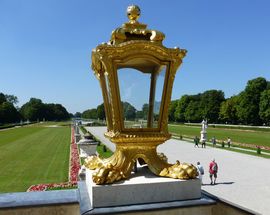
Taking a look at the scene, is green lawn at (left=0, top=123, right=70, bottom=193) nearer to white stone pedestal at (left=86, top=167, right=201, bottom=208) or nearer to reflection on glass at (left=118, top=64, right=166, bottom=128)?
reflection on glass at (left=118, top=64, right=166, bottom=128)

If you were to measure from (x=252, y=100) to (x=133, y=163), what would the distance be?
3076 inches

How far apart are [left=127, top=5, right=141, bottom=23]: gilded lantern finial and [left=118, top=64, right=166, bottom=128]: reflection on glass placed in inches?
30.4

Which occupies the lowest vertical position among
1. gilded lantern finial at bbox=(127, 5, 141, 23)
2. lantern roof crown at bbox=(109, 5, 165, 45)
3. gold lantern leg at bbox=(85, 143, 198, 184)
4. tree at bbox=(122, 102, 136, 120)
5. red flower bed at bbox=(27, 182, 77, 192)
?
red flower bed at bbox=(27, 182, 77, 192)

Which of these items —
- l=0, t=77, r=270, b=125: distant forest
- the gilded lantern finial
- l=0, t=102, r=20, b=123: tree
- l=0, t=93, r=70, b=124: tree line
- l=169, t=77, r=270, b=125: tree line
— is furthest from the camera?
l=0, t=93, r=70, b=124: tree line

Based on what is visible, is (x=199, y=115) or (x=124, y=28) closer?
(x=124, y=28)

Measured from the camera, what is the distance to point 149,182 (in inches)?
166

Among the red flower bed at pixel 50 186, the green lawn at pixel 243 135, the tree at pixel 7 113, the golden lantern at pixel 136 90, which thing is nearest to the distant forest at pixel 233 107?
the green lawn at pixel 243 135

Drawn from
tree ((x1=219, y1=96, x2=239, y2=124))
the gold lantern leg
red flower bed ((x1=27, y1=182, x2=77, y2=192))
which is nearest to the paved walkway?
red flower bed ((x1=27, y1=182, x2=77, y2=192))

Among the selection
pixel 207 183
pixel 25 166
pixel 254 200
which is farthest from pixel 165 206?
pixel 25 166

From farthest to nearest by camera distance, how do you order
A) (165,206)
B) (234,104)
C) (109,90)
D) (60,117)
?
(60,117), (234,104), (109,90), (165,206)

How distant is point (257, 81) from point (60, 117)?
141 meters

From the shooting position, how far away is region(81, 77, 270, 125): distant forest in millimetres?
75981

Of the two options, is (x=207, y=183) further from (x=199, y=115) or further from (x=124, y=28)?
(x=199, y=115)

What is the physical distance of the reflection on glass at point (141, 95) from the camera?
470 centimetres
